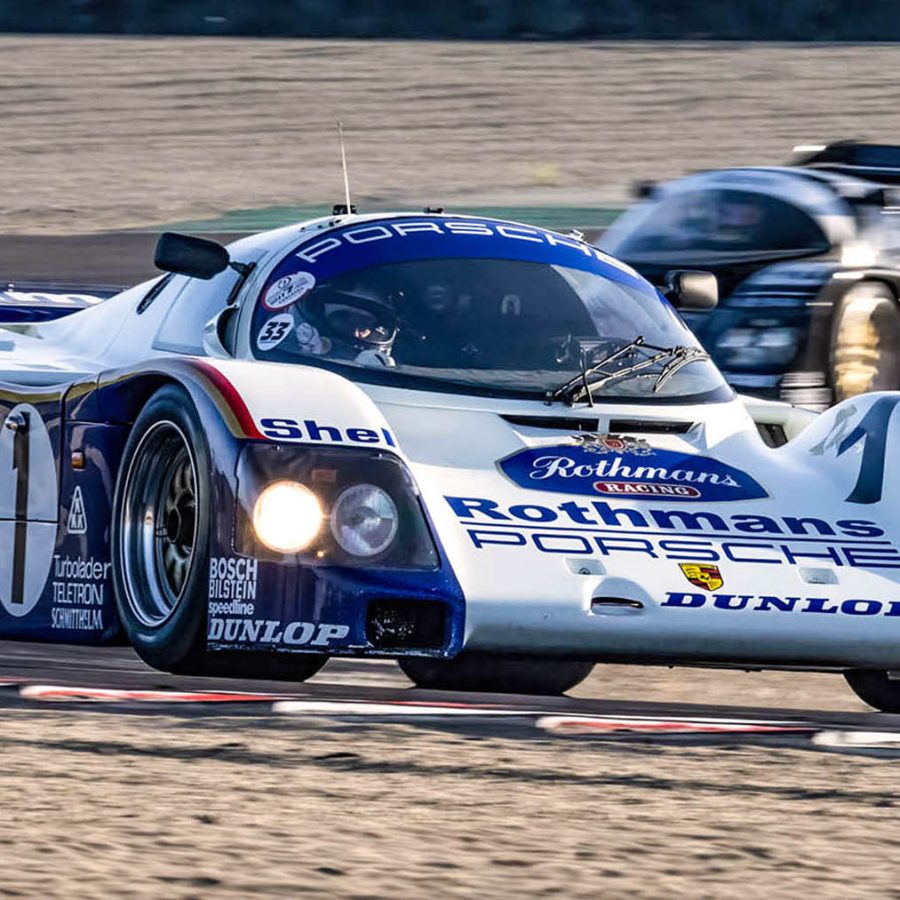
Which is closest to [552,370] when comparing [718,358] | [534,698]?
[534,698]

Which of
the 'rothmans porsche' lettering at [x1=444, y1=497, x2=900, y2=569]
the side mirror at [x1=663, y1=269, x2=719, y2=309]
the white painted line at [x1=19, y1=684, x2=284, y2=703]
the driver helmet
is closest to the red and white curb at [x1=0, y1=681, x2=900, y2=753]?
the white painted line at [x1=19, y1=684, x2=284, y2=703]

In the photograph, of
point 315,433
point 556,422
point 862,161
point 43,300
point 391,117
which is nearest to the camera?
point 315,433

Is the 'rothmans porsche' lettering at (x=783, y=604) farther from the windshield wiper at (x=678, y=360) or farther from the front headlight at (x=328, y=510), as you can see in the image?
the windshield wiper at (x=678, y=360)

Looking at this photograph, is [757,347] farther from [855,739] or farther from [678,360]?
[855,739]

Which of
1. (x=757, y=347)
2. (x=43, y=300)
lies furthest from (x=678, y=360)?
(x=757, y=347)

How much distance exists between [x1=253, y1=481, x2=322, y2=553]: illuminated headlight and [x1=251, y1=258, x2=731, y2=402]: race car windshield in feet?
2.94

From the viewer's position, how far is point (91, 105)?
82.6 ft

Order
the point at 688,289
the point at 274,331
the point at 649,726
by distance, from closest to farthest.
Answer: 1. the point at 649,726
2. the point at 274,331
3. the point at 688,289

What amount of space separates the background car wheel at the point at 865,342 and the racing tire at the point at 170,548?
20.1 feet

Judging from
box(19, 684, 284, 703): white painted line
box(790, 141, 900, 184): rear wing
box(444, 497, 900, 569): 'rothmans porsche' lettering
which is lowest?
box(19, 684, 284, 703): white painted line

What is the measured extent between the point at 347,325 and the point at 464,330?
1.10ft

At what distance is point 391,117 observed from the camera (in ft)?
82.8

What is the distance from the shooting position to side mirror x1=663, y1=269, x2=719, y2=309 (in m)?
8.26

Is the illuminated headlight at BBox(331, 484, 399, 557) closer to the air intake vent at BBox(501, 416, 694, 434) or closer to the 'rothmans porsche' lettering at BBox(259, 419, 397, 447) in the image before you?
the 'rothmans porsche' lettering at BBox(259, 419, 397, 447)
